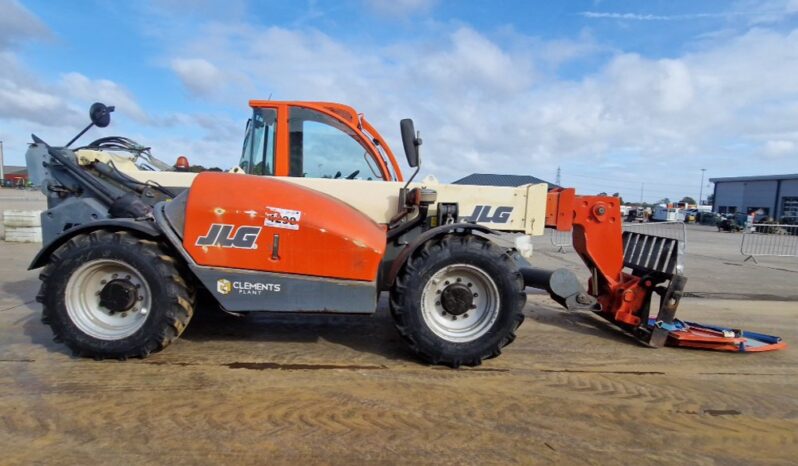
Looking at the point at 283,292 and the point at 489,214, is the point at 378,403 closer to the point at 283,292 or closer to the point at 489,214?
the point at 283,292

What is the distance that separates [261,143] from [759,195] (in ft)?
206

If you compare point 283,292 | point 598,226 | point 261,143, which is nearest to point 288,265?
point 283,292

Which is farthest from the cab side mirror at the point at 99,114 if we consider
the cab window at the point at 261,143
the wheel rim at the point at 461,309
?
the wheel rim at the point at 461,309

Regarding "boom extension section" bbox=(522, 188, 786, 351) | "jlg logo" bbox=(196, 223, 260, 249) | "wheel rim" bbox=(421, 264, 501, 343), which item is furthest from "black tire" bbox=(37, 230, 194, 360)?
"boom extension section" bbox=(522, 188, 786, 351)

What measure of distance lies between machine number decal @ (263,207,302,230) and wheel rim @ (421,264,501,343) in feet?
3.95

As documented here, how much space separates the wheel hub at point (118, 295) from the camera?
11.5ft

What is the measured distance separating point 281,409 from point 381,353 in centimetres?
123

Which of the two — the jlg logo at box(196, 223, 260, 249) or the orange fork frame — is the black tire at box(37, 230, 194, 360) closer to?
the jlg logo at box(196, 223, 260, 249)

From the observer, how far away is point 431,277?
3.65 metres

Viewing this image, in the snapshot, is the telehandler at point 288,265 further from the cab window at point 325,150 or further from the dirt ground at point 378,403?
the dirt ground at point 378,403

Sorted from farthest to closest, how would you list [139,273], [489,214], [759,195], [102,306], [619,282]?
[759,195] < [619,282] < [489,214] < [102,306] < [139,273]

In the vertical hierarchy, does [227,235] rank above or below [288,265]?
above

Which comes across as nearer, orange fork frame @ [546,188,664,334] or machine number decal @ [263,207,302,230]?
machine number decal @ [263,207,302,230]

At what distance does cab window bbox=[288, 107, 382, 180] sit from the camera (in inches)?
175
